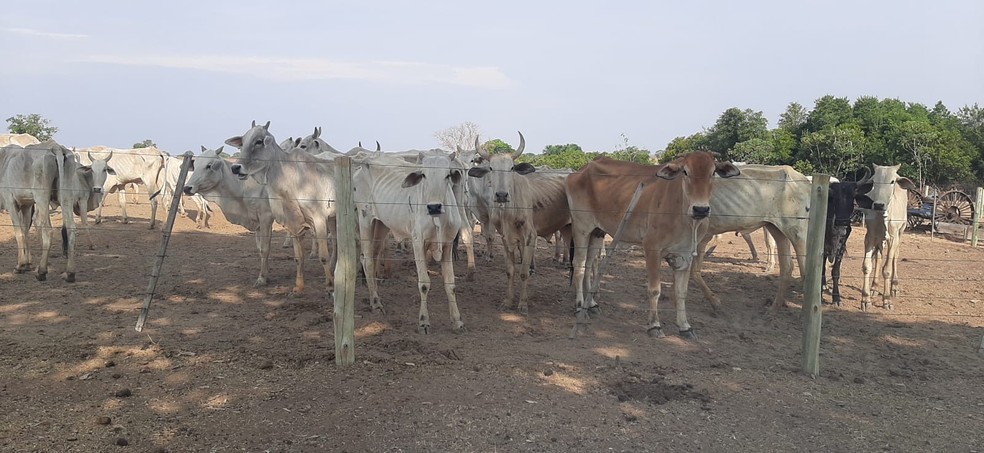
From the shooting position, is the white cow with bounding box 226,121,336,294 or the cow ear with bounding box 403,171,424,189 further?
the white cow with bounding box 226,121,336,294

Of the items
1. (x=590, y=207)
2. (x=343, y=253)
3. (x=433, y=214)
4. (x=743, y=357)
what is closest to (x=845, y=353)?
(x=743, y=357)

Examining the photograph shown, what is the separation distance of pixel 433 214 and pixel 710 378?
2.95 metres

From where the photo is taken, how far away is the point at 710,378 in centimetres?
564

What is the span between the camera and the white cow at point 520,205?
317 inches

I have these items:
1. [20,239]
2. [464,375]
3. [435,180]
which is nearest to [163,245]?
[435,180]

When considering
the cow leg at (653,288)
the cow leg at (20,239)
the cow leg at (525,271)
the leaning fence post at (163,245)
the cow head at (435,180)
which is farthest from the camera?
the cow leg at (20,239)

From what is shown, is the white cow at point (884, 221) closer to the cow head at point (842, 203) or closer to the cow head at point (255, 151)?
the cow head at point (842, 203)

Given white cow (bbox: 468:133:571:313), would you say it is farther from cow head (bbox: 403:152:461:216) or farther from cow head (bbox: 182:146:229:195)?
cow head (bbox: 182:146:229:195)

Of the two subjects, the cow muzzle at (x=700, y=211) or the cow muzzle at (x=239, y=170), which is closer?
the cow muzzle at (x=700, y=211)

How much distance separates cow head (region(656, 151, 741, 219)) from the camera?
20.7 feet

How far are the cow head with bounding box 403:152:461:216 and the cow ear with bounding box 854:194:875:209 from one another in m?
5.56

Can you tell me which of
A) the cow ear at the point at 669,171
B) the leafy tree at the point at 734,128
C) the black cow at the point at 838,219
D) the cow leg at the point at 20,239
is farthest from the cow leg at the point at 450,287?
the leafy tree at the point at 734,128

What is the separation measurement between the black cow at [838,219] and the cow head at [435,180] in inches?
197

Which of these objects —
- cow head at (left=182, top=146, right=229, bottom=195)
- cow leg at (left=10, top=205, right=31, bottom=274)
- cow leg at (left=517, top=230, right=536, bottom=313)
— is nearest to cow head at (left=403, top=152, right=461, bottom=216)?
cow leg at (left=517, top=230, right=536, bottom=313)
